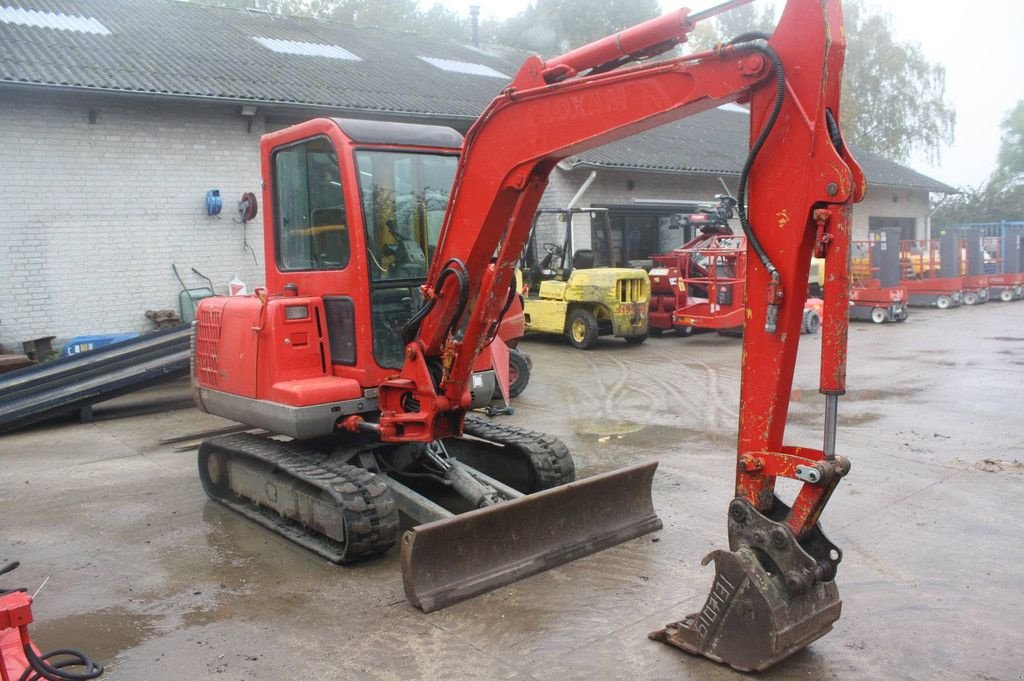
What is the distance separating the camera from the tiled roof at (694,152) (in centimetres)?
1809

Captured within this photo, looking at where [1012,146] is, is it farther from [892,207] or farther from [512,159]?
[512,159]

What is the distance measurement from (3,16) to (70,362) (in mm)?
6438

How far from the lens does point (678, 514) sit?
5766 mm

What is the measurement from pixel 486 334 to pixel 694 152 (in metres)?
17.1

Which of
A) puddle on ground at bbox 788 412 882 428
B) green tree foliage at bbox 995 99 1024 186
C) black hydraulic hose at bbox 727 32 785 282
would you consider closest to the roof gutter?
puddle on ground at bbox 788 412 882 428

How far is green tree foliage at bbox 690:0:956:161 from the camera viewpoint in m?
40.1

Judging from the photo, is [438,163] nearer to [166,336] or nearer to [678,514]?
[678,514]

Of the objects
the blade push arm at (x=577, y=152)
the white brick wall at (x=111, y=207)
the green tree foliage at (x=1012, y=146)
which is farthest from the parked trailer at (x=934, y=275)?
the green tree foliage at (x=1012, y=146)

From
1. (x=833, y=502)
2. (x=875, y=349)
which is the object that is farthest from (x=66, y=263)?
(x=875, y=349)

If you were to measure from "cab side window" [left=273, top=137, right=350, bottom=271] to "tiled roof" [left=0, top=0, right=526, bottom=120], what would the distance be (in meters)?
7.33

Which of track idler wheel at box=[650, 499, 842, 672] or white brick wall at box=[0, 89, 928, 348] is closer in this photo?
track idler wheel at box=[650, 499, 842, 672]

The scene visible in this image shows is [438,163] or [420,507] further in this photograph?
[438,163]

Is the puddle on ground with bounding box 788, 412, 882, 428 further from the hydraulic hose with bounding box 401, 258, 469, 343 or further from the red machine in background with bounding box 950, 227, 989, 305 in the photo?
the red machine in background with bounding box 950, 227, 989, 305

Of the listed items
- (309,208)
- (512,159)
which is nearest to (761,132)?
(512,159)
